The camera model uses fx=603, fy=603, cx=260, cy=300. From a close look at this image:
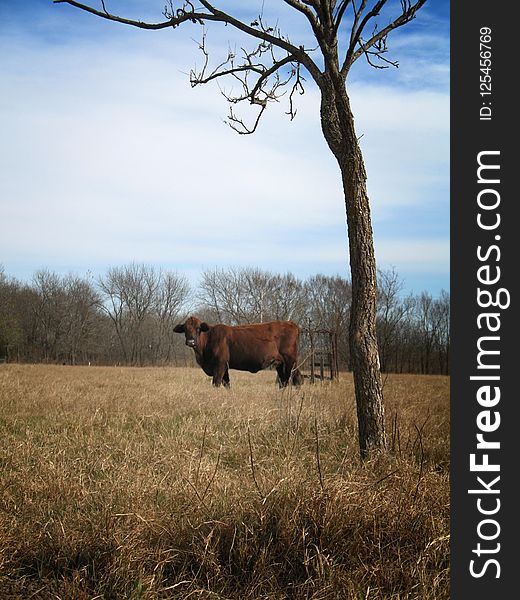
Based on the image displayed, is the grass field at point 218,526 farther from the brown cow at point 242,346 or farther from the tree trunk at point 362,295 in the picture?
the brown cow at point 242,346

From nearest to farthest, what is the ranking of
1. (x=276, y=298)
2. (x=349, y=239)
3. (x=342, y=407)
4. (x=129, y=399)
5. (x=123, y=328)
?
(x=349, y=239) < (x=342, y=407) < (x=129, y=399) < (x=276, y=298) < (x=123, y=328)

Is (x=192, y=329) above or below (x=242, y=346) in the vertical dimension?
above

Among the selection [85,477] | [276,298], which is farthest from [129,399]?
[276,298]

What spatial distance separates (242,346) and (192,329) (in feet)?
4.75

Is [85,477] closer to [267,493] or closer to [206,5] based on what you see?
[267,493]

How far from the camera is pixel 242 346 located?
52.1 ft

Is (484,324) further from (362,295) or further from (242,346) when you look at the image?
(242,346)

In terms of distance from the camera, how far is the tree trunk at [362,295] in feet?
18.2

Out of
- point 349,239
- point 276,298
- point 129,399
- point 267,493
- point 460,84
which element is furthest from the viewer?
point 276,298

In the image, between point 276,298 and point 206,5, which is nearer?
point 206,5

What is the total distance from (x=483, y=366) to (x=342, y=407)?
543 centimetres

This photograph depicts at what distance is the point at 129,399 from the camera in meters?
9.83

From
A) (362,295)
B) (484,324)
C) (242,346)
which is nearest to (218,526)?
(484,324)

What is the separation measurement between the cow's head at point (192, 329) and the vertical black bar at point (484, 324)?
41.3 ft
